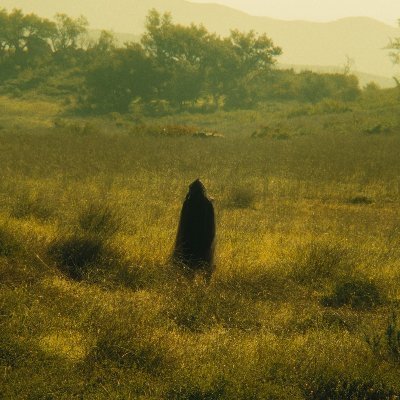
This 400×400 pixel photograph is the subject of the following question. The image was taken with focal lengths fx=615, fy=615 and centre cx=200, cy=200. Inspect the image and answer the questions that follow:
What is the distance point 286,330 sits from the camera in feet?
19.0

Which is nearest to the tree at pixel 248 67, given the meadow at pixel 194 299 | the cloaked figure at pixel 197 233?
the meadow at pixel 194 299

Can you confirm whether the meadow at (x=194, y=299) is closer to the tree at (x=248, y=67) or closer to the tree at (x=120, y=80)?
the tree at (x=120, y=80)

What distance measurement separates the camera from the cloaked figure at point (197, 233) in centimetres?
720

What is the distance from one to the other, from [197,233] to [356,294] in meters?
1.95

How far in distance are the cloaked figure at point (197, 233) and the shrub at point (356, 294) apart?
1448mm

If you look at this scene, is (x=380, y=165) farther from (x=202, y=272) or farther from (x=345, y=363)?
(x=345, y=363)

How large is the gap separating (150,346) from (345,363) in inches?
61.1

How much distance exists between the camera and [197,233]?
23.9 ft

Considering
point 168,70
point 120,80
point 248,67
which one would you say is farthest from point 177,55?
point 120,80

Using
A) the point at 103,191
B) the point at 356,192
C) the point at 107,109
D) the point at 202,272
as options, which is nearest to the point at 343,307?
the point at 202,272

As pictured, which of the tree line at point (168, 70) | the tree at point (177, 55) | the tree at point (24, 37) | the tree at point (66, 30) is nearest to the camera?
the tree line at point (168, 70)

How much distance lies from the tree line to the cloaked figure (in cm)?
4297

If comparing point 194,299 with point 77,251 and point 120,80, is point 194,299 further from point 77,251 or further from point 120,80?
point 120,80

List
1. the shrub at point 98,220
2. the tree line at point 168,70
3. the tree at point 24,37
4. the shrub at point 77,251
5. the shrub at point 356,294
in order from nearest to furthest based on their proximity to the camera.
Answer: the shrub at point 356,294, the shrub at point 77,251, the shrub at point 98,220, the tree line at point 168,70, the tree at point 24,37
